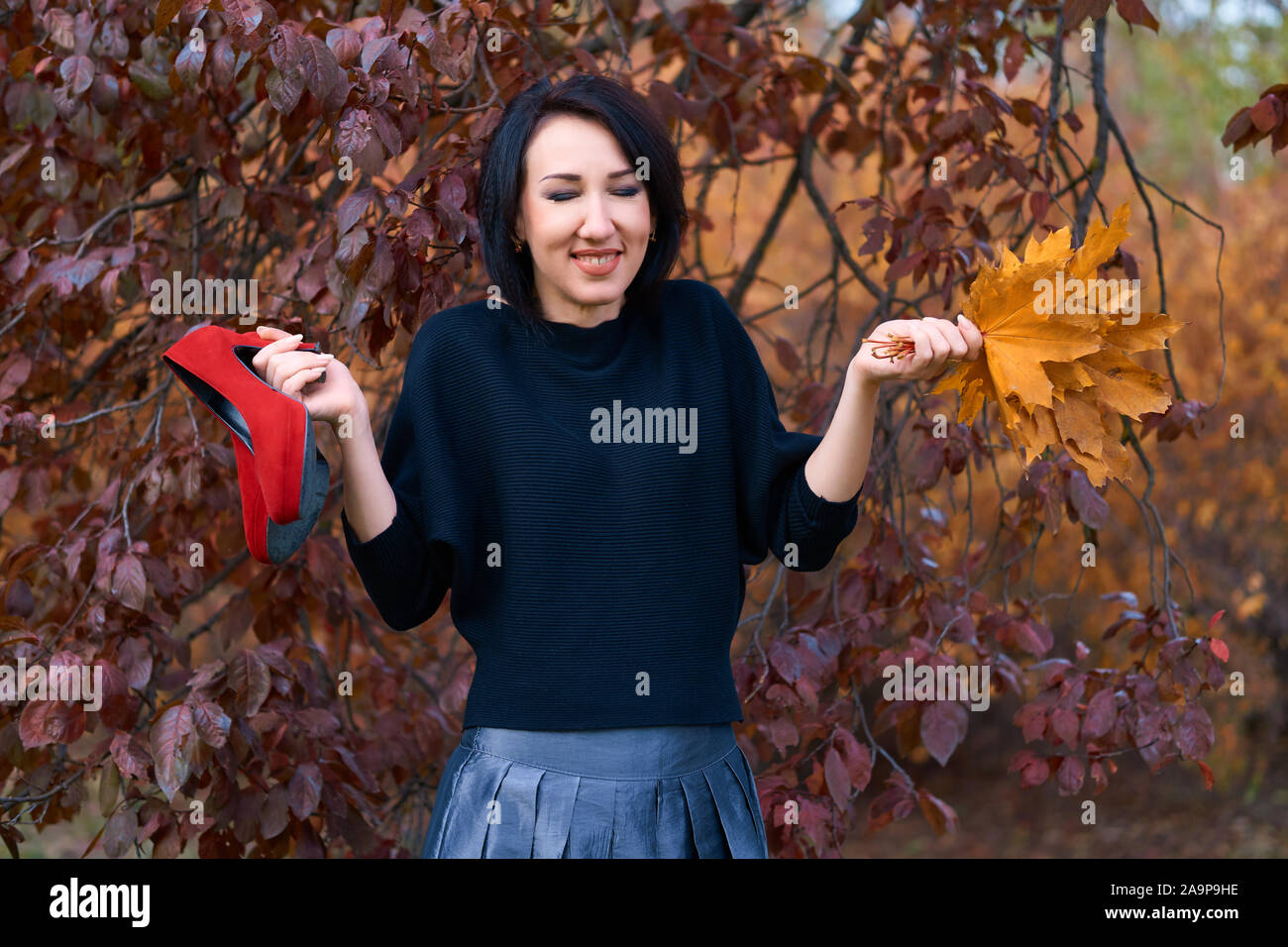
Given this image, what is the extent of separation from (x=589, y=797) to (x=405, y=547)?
38 cm

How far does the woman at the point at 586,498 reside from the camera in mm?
1538

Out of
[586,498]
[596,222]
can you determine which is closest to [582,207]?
[596,222]

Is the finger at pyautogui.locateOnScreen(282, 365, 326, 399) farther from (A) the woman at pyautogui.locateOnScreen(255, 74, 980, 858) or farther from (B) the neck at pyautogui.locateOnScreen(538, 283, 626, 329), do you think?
(B) the neck at pyautogui.locateOnScreen(538, 283, 626, 329)

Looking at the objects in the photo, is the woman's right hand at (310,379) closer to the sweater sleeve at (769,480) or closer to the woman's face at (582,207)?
the woman's face at (582,207)

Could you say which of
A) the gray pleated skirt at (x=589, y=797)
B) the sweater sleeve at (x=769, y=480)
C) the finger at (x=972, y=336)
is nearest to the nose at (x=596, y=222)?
the sweater sleeve at (x=769, y=480)

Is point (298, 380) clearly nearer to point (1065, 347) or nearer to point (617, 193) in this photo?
point (617, 193)

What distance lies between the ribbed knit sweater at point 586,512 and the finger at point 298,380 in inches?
7.0

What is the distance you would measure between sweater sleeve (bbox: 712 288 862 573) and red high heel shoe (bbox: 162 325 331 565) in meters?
0.53

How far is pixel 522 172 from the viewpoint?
65.7 inches

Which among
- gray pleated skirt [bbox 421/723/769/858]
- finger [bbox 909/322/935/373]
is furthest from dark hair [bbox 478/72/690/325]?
gray pleated skirt [bbox 421/723/769/858]

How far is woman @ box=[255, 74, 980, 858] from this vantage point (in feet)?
5.05
